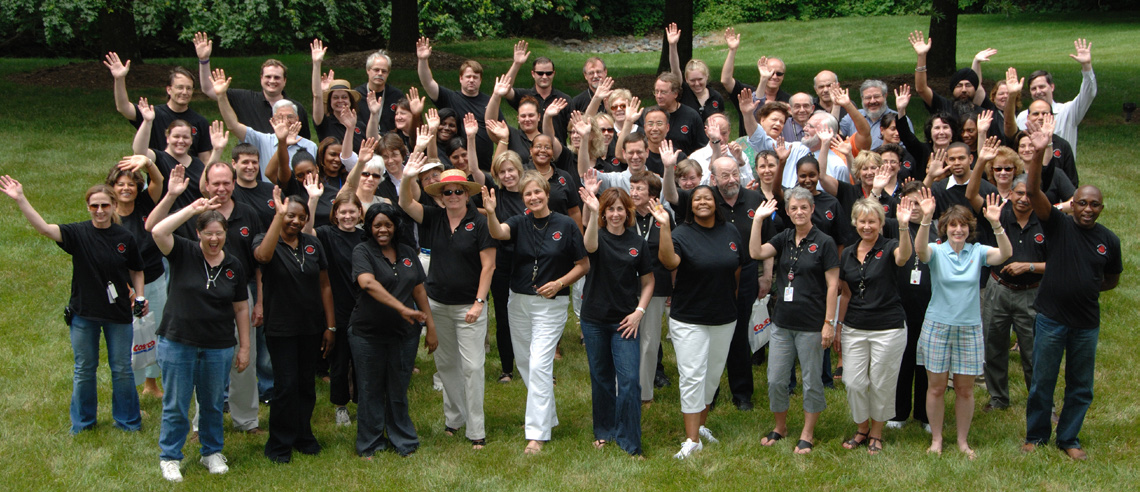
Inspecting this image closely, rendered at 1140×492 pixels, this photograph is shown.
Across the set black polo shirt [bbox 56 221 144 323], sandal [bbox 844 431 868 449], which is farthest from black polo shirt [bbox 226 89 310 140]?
sandal [bbox 844 431 868 449]

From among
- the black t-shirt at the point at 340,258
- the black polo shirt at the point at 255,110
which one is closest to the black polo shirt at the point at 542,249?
the black t-shirt at the point at 340,258

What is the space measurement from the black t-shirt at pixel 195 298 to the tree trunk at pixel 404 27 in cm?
1655

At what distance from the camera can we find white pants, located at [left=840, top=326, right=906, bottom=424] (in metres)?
7.24

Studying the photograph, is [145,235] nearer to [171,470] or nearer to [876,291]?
[171,470]

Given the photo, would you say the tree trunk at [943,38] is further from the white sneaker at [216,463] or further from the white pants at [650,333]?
the white sneaker at [216,463]

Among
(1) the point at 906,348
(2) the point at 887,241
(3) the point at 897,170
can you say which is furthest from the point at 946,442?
(3) the point at 897,170

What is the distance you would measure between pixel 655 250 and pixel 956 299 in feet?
7.52

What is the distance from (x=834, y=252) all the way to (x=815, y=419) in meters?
1.35

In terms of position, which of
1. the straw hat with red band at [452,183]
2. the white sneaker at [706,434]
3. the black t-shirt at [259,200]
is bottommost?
the white sneaker at [706,434]

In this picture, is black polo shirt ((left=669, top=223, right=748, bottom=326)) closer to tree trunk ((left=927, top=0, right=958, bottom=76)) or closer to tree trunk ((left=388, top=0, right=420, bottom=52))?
tree trunk ((left=927, top=0, right=958, bottom=76))

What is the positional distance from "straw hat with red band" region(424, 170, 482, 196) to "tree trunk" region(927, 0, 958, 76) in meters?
14.5

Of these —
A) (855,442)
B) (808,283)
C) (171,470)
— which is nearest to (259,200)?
(171,470)

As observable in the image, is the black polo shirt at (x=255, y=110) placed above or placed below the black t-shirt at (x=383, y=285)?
above

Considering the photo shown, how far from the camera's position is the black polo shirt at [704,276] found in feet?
24.2
